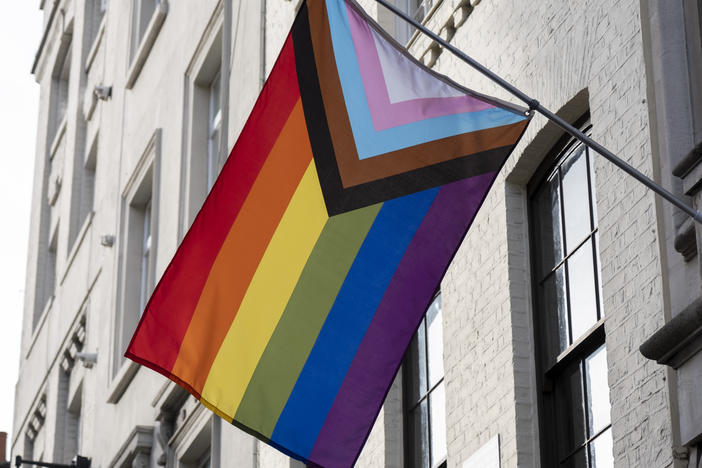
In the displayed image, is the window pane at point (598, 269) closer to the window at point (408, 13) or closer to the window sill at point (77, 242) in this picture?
the window at point (408, 13)

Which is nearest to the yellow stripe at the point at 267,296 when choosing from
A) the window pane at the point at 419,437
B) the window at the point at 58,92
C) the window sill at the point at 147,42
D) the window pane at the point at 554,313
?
the window pane at the point at 554,313

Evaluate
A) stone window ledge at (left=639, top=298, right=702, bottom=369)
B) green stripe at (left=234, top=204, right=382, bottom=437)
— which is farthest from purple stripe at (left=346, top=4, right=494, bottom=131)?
stone window ledge at (left=639, top=298, right=702, bottom=369)

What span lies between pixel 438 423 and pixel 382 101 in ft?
12.3

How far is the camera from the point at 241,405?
29.3ft

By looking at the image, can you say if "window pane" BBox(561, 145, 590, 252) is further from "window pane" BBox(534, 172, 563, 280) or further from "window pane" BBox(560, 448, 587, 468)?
"window pane" BBox(560, 448, 587, 468)

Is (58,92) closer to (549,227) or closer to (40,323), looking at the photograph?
(40,323)

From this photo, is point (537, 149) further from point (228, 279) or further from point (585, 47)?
point (228, 279)

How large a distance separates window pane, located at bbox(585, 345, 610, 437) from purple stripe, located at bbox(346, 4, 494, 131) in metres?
1.97

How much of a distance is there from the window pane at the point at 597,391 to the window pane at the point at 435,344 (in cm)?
232

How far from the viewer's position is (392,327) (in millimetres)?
8445

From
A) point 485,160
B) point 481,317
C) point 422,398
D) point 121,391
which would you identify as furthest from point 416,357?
point 121,391

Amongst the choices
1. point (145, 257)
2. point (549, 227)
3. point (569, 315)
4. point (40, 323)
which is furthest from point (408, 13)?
point (40, 323)

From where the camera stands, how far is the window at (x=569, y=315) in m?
9.29

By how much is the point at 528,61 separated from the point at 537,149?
2.11 ft
